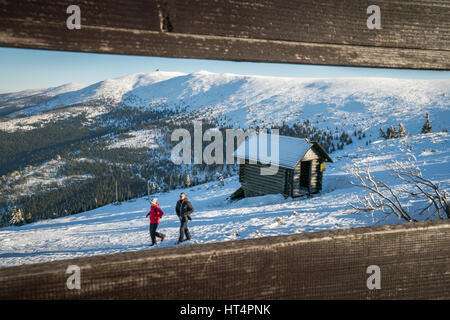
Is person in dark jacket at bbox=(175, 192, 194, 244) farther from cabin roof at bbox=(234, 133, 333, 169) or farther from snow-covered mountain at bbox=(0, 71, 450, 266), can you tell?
cabin roof at bbox=(234, 133, 333, 169)

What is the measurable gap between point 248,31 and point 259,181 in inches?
659

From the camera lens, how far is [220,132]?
346 feet

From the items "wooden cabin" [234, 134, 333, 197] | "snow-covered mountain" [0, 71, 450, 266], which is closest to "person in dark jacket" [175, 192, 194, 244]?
"snow-covered mountain" [0, 71, 450, 266]

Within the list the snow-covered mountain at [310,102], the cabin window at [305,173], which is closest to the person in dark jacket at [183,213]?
the cabin window at [305,173]

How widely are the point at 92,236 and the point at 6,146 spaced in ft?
474

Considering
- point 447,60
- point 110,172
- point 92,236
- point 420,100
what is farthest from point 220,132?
point 447,60

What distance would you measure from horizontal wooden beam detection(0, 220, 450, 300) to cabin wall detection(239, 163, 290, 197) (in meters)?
15.0

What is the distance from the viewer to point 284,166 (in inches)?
600

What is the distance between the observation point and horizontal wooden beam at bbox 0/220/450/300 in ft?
1.90

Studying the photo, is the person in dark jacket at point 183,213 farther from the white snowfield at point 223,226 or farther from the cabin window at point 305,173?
the cabin window at point 305,173

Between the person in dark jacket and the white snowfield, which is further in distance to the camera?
the white snowfield

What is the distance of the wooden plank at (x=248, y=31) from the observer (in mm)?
591

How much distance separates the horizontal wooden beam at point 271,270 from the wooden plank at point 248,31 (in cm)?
50

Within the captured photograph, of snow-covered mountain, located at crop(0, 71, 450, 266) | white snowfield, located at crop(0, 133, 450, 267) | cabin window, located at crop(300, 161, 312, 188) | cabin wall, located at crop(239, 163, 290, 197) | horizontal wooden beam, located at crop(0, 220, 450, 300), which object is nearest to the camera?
horizontal wooden beam, located at crop(0, 220, 450, 300)
